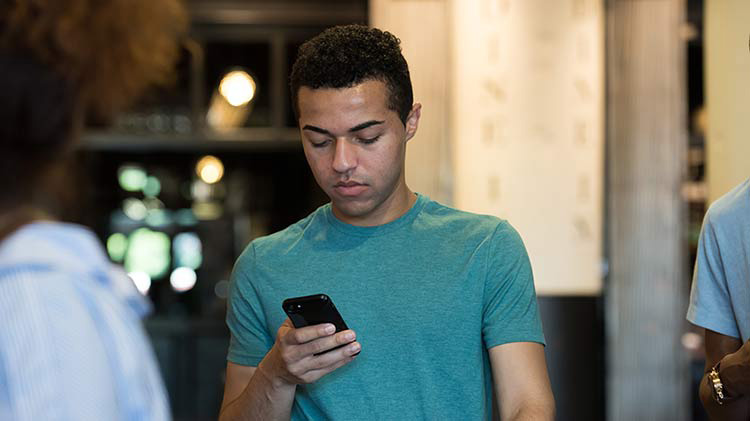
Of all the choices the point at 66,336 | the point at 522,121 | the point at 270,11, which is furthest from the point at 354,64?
the point at 270,11

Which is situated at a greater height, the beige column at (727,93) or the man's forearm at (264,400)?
the beige column at (727,93)

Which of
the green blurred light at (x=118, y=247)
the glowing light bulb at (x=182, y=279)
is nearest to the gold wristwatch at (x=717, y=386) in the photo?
the glowing light bulb at (x=182, y=279)

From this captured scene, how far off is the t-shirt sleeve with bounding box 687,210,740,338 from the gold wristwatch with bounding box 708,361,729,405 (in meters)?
0.10

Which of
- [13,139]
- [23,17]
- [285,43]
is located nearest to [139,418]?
[13,139]

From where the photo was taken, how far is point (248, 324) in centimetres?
194

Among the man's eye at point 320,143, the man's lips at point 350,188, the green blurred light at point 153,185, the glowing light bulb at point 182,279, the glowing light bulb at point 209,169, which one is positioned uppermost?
the man's eye at point 320,143

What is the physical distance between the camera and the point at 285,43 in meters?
6.25

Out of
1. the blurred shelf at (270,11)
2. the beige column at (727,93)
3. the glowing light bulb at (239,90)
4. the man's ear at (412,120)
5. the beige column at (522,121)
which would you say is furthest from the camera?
the glowing light bulb at (239,90)

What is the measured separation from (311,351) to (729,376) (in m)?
0.80

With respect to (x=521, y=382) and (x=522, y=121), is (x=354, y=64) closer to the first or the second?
(x=521, y=382)

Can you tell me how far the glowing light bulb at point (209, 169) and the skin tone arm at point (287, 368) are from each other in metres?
5.47

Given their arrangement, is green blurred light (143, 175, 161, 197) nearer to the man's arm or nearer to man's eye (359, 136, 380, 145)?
man's eye (359, 136, 380, 145)

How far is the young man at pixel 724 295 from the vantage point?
182cm

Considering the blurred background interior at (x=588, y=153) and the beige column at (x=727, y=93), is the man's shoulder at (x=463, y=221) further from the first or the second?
the beige column at (x=727, y=93)
